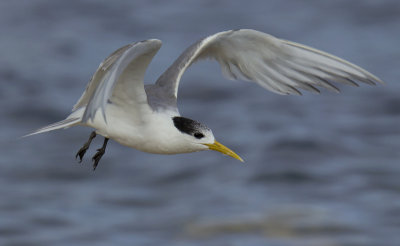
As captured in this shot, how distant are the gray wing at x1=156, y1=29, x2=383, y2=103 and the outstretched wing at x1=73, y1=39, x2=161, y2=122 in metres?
0.74

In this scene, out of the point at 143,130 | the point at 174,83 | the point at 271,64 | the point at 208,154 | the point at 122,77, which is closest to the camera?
the point at 122,77

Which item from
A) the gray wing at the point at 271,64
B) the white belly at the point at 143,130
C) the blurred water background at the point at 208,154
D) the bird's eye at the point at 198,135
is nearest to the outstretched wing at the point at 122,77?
the white belly at the point at 143,130

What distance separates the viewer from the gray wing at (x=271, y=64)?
884 centimetres

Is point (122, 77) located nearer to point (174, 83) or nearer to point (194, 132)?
point (194, 132)

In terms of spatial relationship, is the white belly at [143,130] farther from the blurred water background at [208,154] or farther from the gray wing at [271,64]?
the blurred water background at [208,154]

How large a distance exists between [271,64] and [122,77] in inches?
Result: 66.3

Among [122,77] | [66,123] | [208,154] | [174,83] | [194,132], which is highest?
[208,154]

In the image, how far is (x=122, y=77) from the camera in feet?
27.9

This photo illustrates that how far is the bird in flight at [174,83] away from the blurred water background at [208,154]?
1201cm

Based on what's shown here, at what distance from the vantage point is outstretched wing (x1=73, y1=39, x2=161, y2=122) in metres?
7.34

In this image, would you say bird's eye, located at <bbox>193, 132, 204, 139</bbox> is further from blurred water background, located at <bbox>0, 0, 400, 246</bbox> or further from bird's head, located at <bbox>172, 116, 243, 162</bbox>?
blurred water background, located at <bbox>0, 0, 400, 246</bbox>

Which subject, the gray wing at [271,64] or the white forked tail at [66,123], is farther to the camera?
the gray wing at [271,64]

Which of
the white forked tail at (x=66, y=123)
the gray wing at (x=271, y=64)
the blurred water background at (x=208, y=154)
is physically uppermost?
the blurred water background at (x=208, y=154)

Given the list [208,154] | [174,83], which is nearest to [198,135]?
[174,83]
